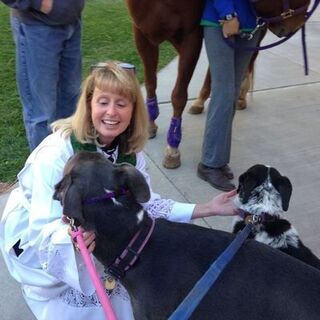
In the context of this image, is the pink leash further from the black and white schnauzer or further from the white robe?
the black and white schnauzer

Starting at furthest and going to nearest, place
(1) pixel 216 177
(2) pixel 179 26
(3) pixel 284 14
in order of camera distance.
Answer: (1) pixel 216 177 < (2) pixel 179 26 < (3) pixel 284 14

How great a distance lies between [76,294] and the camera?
2686 mm

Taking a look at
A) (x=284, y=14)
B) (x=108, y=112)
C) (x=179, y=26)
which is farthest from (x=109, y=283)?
(x=284, y=14)

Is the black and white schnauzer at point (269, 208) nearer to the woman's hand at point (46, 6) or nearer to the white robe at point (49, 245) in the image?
the white robe at point (49, 245)

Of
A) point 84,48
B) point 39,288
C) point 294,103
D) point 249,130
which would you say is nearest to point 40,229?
point 39,288

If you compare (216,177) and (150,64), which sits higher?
(150,64)

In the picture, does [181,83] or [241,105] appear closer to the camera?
[181,83]

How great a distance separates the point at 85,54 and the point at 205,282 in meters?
5.73

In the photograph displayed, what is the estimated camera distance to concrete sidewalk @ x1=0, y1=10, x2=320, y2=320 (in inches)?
151

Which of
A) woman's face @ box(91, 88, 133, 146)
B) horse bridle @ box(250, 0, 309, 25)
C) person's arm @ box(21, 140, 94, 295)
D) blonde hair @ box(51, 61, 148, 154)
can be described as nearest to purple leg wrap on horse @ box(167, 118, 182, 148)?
horse bridle @ box(250, 0, 309, 25)

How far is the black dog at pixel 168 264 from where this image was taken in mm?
2180

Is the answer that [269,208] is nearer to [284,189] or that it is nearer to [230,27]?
[284,189]

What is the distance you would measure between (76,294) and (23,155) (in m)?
2.22

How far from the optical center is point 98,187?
2199mm
